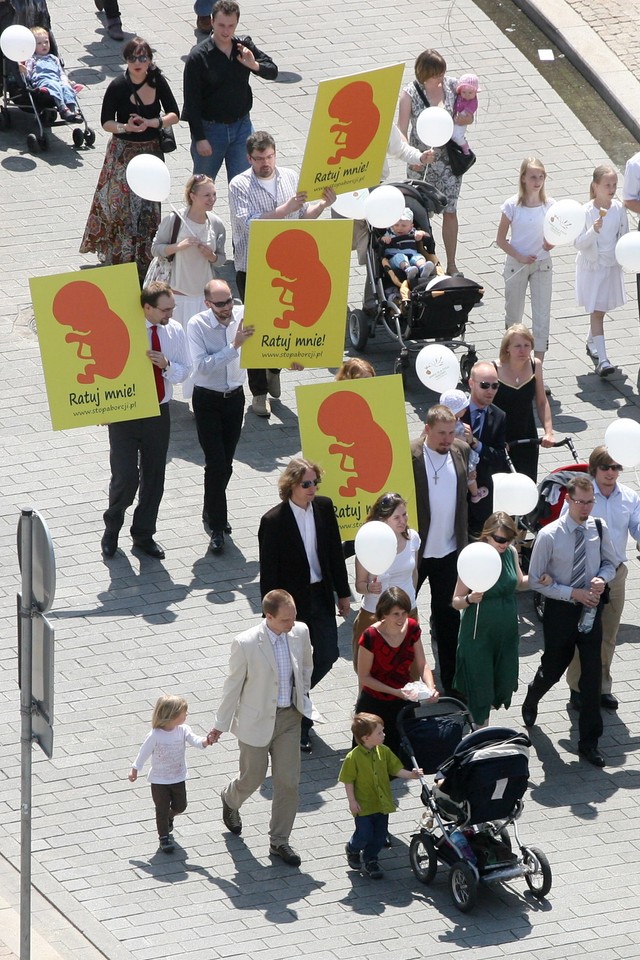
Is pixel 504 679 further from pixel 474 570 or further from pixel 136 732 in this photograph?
pixel 136 732

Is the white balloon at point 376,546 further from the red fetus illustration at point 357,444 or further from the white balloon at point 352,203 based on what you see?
the white balloon at point 352,203

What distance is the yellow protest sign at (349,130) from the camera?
48.5 ft

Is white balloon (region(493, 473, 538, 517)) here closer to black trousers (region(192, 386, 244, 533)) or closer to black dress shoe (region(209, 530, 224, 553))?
black trousers (region(192, 386, 244, 533))

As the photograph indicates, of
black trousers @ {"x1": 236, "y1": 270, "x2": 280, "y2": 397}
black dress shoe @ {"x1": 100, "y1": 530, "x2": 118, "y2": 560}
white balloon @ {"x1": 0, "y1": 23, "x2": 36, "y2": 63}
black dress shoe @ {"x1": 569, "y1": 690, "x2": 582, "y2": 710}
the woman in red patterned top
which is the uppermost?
white balloon @ {"x1": 0, "y1": 23, "x2": 36, "y2": 63}

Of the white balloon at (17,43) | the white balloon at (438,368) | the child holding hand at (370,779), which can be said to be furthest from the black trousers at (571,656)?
the white balloon at (17,43)

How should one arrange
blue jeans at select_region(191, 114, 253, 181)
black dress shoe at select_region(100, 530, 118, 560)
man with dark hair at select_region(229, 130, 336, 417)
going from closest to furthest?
1. black dress shoe at select_region(100, 530, 118, 560)
2. man with dark hair at select_region(229, 130, 336, 417)
3. blue jeans at select_region(191, 114, 253, 181)

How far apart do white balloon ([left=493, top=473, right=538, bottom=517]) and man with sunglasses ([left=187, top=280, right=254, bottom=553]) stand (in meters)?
2.13

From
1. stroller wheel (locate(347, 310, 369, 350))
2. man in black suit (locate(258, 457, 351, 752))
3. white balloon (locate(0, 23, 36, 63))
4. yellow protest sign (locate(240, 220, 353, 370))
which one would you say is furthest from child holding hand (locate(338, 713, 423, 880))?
white balloon (locate(0, 23, 36, 63))

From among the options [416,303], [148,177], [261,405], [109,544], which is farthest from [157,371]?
[416,303]

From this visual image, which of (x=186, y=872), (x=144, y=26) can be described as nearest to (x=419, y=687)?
(x=186, y=872)

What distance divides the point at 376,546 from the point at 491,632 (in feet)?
3.23

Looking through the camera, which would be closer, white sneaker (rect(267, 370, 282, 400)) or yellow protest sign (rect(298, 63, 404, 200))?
yellow protest sign (rect(298, 63, 404, 200))

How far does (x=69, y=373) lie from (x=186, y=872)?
11.6 feet

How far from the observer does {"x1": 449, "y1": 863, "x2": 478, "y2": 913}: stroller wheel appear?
432 inches
